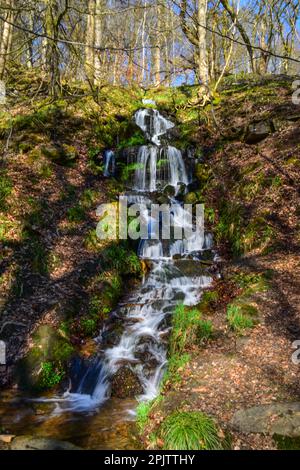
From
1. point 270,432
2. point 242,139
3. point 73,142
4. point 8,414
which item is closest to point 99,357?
point 8,414

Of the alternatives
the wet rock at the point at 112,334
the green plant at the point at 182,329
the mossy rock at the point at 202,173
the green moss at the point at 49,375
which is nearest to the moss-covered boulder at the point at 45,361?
the green moss at the point at 49,375

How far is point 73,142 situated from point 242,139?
6.31 m

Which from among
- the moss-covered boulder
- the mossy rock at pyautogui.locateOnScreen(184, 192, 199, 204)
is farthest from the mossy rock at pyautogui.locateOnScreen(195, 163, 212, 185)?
the moss-covered boulder

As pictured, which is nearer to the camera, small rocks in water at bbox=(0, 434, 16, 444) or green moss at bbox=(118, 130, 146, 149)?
small rocks in water at bbox=(0, 434, 16, 444)

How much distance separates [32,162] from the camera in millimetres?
11781

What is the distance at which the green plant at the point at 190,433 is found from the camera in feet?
13.1

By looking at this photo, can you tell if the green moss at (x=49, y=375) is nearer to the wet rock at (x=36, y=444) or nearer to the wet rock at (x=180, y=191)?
the wet rock at (x=36, y=444)

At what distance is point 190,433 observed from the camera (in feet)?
13.3

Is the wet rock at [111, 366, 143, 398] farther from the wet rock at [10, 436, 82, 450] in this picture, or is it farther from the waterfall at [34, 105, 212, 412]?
the wet rock at [10, 436, 82, 450]

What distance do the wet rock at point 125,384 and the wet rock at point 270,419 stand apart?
2.33 m

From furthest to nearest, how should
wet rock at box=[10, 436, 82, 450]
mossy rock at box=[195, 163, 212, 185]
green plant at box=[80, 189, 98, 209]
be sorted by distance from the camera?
mossy rock at box=[195, 163, 212, 185] < green plant at box=[80, 189, 98, 209] < wet rock at box=[10, 436, 82, 450]

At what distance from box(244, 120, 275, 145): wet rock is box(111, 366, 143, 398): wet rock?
9.91 metres

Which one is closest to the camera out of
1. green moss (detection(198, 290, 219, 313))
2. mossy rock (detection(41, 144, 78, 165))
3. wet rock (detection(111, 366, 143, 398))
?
wet rock (detection(111, 366, 143, 398))

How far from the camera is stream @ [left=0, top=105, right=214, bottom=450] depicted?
537 cm
